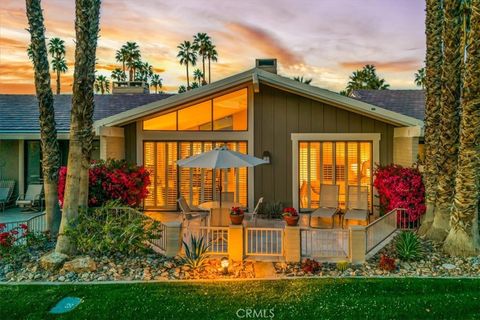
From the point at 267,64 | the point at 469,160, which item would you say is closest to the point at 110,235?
the point at 469,160

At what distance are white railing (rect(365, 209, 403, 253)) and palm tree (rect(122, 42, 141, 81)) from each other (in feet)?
149

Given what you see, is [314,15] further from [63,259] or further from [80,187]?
[63,259]

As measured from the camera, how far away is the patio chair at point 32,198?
43.1 ft

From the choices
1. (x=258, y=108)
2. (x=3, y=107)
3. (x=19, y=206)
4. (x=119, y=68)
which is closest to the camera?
(x=258, y=108)

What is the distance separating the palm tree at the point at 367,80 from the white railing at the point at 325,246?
34229 mm

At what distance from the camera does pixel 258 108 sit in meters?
12.3

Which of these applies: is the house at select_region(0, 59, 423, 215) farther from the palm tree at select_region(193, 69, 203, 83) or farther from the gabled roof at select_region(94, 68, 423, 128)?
the palm tree at select_region(193, 69, 203, 83)

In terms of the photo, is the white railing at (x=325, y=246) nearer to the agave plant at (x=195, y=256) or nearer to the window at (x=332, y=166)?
the agave plant at (x=195, y=256)

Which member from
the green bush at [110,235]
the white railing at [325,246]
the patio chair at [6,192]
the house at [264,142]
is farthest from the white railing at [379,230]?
the patio chair at [6,192]

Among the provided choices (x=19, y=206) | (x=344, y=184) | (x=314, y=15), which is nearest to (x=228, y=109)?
(x=344, y=184)

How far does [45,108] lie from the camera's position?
879 centimetres

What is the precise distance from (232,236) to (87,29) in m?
5.57

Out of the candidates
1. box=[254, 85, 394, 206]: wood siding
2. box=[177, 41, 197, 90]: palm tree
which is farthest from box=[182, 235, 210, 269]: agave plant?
box=[177, 41, 197, 90]: palm tree

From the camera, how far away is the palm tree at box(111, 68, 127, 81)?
49.0 metres
